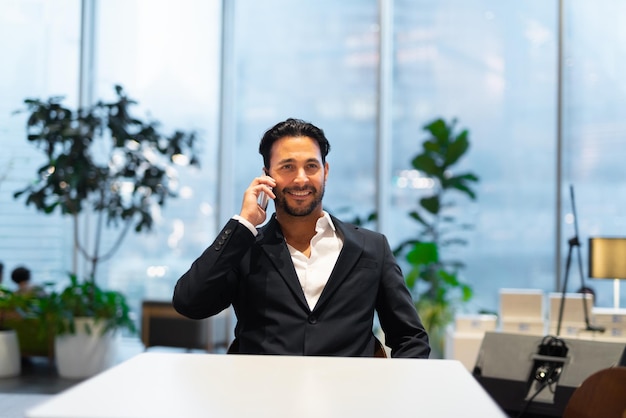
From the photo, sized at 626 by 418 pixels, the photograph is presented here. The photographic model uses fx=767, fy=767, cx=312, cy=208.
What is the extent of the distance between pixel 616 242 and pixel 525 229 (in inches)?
122

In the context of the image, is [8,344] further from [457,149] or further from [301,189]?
[301,189]

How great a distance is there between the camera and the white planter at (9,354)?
6660 millimetres

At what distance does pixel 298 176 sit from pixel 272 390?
100 centimetres

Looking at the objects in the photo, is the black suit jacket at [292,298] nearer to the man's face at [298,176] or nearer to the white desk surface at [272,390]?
the man's face at [298,176]

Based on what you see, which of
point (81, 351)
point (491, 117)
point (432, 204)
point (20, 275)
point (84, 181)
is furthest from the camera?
point (491, 117)

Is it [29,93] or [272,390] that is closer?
[272,390]

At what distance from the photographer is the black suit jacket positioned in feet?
7.43

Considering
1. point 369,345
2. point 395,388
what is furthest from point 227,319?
point 395,388

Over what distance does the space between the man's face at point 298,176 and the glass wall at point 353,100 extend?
19.1 ft

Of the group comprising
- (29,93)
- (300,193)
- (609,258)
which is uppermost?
(29,93)

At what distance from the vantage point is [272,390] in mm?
1462

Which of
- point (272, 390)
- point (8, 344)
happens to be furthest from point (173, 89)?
point (272, 390)

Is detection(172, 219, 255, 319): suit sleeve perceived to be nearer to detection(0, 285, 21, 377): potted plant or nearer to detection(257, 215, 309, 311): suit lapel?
detection(257, 215, 309, 311): suit lapel

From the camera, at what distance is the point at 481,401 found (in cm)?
140
